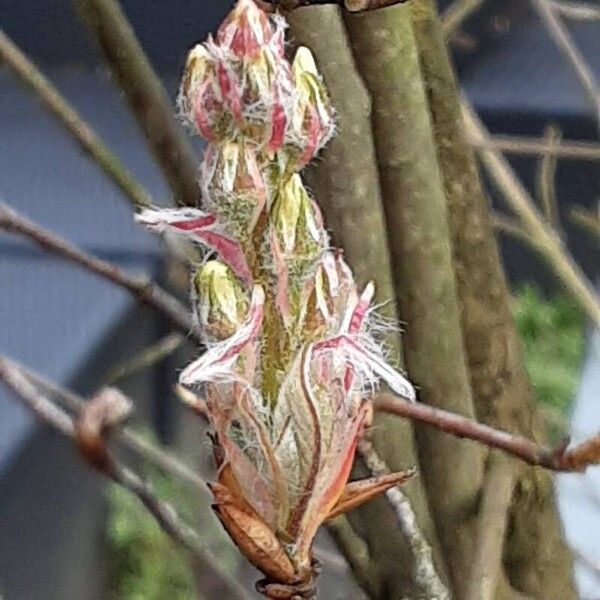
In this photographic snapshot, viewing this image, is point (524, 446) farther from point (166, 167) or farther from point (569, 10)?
point (569, 10)

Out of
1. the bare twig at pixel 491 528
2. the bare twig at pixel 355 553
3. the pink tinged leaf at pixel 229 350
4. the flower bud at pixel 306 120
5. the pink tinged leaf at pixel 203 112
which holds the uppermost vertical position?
the pink tinged leaf at pixel 203 112

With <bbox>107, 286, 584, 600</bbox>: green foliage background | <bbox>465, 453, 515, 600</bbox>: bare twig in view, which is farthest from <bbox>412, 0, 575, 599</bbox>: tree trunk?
<bbox>107, 286, 584, 600</bbox>: green foliage background

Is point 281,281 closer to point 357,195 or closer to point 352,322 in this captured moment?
point 352,322

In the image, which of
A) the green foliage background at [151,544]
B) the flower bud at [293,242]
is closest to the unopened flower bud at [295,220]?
the flower bud at [293,242]

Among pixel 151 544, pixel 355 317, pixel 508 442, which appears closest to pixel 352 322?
pixel 355 317

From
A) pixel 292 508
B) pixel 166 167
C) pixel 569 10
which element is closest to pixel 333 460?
pixel 292 508

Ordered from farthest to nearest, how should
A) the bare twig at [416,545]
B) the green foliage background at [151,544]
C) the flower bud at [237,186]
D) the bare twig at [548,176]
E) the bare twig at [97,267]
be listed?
the green foliage background at [151,544] → the bare twig at [548,176] → the bare twig at [97,267] → the bare twig at [416,545] → the flower bud at [237,186]

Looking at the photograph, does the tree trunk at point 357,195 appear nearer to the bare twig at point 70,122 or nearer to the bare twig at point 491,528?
the bare twig at point 491,528

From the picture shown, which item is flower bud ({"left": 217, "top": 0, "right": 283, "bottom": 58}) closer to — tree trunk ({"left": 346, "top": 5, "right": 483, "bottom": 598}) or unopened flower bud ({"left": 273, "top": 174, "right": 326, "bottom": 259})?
unopened flower bud ({"left": 273, "top": 174, "right": 326, "bottom": 259})
